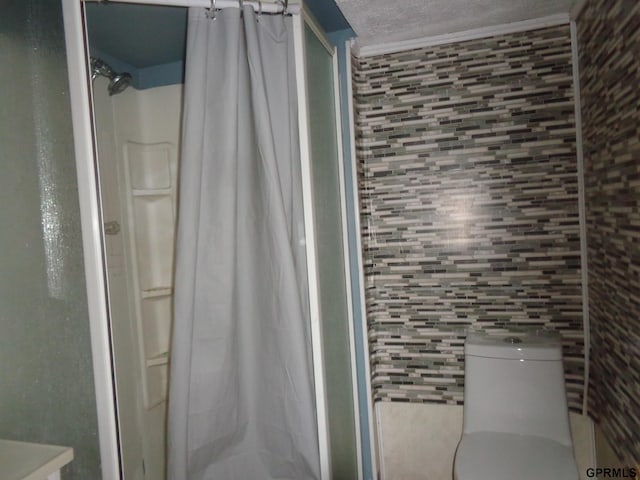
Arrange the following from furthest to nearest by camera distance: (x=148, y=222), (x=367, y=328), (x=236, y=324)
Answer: (x=367, y=328) < (x=148, y=222) < (x=236, y=324)

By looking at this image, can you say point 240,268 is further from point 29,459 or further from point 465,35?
point 465,35

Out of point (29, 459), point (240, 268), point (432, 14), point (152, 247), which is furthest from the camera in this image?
point (152, 247)

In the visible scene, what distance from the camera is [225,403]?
4.25ft

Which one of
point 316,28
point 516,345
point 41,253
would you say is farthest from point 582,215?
point 41,253

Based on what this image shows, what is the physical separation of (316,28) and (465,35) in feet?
2.22

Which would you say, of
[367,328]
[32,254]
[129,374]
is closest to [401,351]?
[367,328]

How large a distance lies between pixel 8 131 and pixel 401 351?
1.62 meters

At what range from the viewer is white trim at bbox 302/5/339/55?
1285 millimetres

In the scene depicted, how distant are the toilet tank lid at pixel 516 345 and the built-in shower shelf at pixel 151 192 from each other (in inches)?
55.8

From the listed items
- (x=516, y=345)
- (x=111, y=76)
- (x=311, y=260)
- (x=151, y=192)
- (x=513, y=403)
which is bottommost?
(x=513, y=403)

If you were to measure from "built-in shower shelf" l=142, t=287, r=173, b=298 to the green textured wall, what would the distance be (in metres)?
0.45

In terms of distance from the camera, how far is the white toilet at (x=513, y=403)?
143cm

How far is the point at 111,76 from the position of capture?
145 centimetres

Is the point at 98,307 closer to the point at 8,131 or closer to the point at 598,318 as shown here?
the point at 8,131
